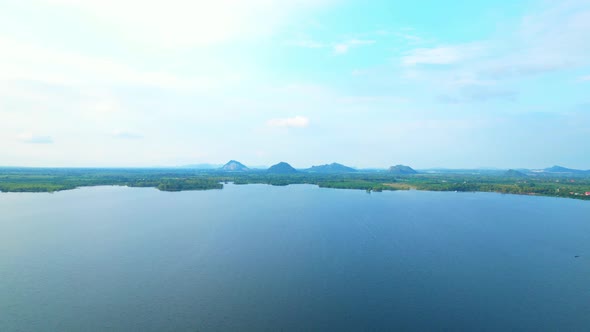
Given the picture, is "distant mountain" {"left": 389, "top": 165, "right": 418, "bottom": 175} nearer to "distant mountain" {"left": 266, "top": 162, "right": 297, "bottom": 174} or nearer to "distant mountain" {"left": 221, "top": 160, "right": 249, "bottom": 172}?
"distant mountain" {"left": 266, "top": 162, "right": 297, "bottom": 174}

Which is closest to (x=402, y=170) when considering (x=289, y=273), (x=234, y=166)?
(x=234, y=166)

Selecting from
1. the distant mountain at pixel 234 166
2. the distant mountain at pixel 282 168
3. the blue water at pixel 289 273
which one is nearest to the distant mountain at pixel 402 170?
the distant mountain at pixel 282 168

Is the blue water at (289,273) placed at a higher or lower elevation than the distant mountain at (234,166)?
lower

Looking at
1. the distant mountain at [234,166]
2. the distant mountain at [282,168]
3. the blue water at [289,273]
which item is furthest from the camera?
the distant mountain at [234,166]

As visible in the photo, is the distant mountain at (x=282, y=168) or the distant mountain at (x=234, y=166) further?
the distant mountain at (x=234, y=166)

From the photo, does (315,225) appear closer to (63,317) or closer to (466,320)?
(466,320)

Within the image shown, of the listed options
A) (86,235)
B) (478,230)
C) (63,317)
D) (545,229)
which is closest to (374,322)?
(63,317)

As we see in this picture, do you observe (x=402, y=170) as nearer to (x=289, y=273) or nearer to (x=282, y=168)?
(x=282, y=168)

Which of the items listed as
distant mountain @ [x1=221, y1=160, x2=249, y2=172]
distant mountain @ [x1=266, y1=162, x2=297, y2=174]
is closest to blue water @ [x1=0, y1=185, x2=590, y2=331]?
distant mountain @ [x1=266, y1=162, x2=297, y2=174]

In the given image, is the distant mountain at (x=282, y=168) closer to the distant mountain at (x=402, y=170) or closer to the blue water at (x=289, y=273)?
the distant mountain at (x=402, y=170)
